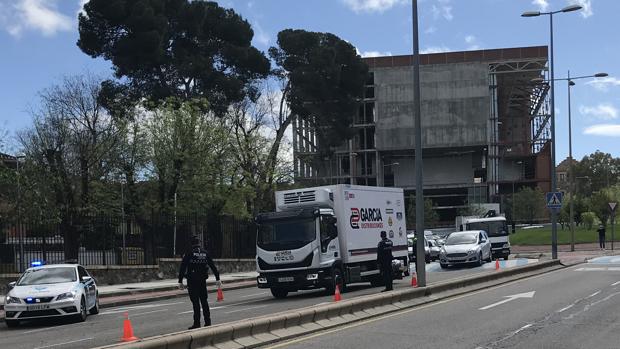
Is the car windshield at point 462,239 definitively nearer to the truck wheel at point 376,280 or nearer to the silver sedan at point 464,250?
the silver sedan at point 464,250

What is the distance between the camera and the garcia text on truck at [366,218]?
2152 cm

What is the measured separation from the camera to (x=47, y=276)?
1753 cm

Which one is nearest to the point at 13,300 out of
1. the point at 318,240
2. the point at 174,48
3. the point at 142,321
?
the point at 142,321

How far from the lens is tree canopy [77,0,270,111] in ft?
155

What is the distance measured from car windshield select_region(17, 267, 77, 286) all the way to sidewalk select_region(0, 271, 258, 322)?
240 centimetres

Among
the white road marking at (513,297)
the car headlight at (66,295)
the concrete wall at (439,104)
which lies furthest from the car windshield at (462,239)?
the concrete wall at (439,104)

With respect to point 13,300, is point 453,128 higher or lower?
higher

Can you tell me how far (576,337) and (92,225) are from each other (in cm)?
2331

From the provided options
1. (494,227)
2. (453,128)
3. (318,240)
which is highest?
(453,128)

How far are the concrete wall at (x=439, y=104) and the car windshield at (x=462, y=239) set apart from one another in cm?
7094

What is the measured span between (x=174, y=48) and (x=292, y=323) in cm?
4110

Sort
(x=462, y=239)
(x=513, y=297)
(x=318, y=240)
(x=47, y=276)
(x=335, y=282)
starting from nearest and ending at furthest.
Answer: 1. (x=47, y=276)
2. (x=513, y=297)
3. (x=318, y=240)
4. (x=335, y=282)
5. (x=462, y=239)

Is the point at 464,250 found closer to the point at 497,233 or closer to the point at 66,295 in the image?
the point at 497,233

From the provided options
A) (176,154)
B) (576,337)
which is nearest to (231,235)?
(176,154)
